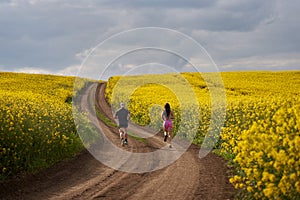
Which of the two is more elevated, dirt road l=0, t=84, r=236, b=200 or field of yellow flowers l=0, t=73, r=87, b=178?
field of yellow flowers l=0, t=73, r=87, b=178

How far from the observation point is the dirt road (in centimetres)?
1073

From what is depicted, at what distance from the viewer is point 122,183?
11930 mm

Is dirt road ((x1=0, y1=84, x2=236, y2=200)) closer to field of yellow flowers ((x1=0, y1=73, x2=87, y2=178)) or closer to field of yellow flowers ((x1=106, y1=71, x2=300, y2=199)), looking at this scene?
field of yellow flowers ((x1=0, y1=73, x2=87, y2=178))

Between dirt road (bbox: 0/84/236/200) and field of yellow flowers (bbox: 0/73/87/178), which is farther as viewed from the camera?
field of yellow flowers (bbox: 0/73/87/178)

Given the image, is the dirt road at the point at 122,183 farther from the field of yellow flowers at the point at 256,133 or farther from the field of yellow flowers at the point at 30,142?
the field of yellow flowers at the point at 256,133

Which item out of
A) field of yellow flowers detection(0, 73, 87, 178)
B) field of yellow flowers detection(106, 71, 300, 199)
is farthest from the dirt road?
field of yellow flowers detection(106, 71, 300, 199)

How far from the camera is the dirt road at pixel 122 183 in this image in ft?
35.2

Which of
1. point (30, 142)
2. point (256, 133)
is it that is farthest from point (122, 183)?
point (256, 133)

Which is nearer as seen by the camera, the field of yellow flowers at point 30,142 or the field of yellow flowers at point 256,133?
the field of yellow flowers at point 256,133

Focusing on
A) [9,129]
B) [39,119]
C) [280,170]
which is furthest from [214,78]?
[280,170]

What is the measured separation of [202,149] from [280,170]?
11.0 meters

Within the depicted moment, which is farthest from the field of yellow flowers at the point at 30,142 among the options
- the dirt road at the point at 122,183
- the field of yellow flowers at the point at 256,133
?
the field of yellow flowers at the point at 256,133

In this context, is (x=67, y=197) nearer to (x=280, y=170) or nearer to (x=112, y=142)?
(x=280, y=170)

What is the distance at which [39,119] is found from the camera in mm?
16906
